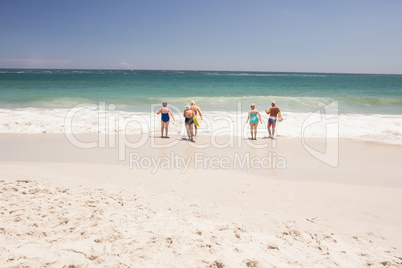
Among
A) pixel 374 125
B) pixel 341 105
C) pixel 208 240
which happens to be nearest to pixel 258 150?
pixel 208 240

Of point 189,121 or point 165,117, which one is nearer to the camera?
point 189,121

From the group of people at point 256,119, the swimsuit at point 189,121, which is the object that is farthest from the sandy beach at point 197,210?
the group of people at point 256,119

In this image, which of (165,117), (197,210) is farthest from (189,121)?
(197,210)

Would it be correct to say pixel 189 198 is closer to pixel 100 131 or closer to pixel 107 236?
pixel 107 236

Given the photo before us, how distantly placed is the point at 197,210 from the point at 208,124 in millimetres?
8558

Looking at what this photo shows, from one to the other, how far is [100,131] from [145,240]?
8530mm

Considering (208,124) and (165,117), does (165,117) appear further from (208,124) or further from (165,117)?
(208,124)

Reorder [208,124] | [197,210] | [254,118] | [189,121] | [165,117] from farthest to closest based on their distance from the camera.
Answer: [208,124] → [165,117] → [254,118] → [189,121] → [197,210]

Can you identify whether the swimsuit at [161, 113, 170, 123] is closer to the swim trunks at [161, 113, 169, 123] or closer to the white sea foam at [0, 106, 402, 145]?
the swim trunks at [161, 113, 169, 123]

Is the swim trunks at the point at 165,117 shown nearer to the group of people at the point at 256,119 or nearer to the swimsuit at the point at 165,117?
the swimsuit at the point at 165,117

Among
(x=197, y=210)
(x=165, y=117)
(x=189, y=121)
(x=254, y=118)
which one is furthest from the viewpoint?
(x=165, y=117)

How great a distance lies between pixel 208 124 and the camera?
1291cm

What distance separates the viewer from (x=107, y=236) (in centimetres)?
360

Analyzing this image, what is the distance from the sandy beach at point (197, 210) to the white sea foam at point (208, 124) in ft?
10.4
